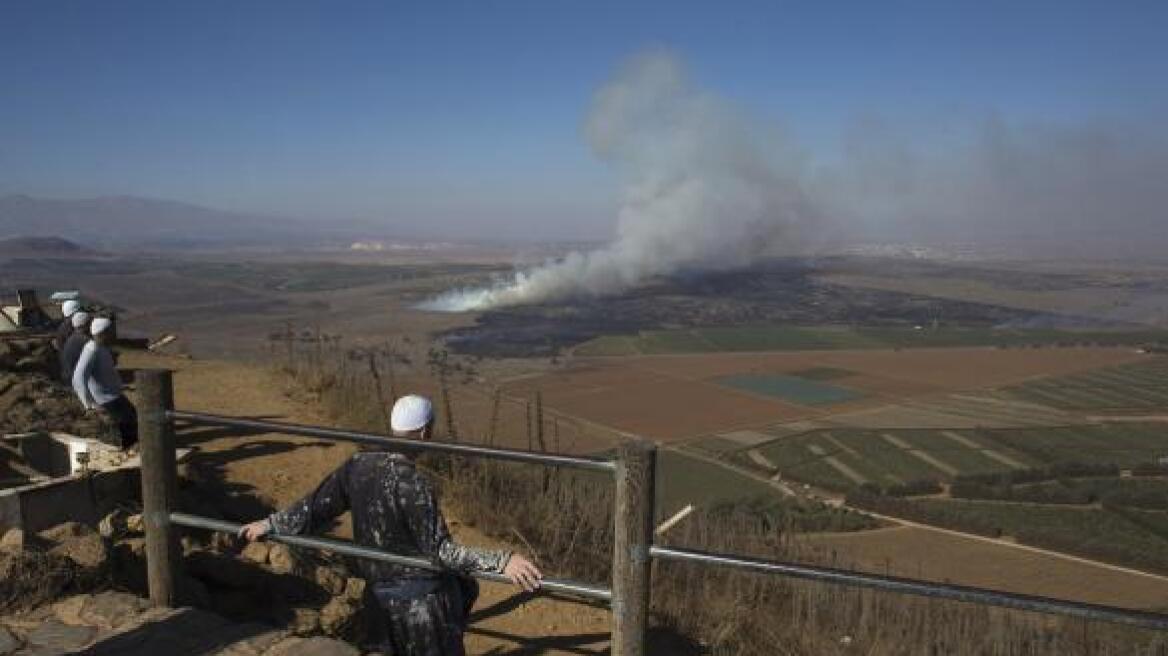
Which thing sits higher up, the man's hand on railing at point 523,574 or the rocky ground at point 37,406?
the man's hand on railing at point 523,574

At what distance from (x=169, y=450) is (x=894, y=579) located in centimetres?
328

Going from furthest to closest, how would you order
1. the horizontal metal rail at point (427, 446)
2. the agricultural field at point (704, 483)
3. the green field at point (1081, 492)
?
the green field at point (1081, 492) < the agricultural field at point (704, 483) < the horizontal metal rail at point (427, 446)

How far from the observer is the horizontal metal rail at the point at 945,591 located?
2379mm

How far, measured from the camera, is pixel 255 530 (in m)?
3.51

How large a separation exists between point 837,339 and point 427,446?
71425 millimetres

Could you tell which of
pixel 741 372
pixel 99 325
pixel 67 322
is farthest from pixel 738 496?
pixel 741 372

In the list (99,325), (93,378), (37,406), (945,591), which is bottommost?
(37,406)

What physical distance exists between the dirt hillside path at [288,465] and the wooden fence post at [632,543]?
10.2 feet

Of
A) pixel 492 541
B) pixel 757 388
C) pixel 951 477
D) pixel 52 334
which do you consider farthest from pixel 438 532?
pixel 757 388

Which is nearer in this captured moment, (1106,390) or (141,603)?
(141,603)

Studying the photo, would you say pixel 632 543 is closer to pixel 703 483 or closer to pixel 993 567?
pixel 993 567

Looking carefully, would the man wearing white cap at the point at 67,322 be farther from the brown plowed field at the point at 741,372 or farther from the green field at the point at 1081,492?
the green field at the point at 1081,492

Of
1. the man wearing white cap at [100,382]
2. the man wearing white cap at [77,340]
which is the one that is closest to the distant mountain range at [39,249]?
the man wearing white cap at [77,340]

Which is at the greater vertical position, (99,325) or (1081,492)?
(99,325)
